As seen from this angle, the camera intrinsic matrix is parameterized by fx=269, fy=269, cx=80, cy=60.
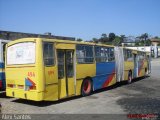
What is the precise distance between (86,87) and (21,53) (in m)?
4.07

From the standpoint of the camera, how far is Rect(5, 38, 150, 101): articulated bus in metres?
10.4

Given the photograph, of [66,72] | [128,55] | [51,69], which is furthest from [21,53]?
[128,55]

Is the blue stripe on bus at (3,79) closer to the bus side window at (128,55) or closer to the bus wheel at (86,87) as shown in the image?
the bus wheel at (86,87)

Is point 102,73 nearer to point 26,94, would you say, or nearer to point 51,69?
point 51,69

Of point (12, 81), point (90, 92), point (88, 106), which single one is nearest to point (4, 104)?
point (12, 81)

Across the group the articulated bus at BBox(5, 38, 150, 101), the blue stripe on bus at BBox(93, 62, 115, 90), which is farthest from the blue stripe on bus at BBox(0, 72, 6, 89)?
the blue stripe on bus at BBox(93, 62, 115, 90)

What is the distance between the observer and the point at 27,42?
35.5 feet

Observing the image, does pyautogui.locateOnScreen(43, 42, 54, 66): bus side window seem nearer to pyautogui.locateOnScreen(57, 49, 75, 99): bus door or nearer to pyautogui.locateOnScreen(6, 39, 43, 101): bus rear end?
pyautogui.locateOnScreen(6, 39, 43, 101): bus rear end

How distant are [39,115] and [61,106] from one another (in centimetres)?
170

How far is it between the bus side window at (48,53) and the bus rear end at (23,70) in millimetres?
325

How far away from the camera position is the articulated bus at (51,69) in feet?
34.0

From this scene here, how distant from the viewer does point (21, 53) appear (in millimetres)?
11078

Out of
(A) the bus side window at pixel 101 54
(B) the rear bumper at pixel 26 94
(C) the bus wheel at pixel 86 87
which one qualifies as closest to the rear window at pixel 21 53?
(B) the rear bumper at pixel 26 94

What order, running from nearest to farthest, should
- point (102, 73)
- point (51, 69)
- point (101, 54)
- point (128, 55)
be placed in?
point (51, 69), point (102, 73), point (101, 54), point (128, 55)
